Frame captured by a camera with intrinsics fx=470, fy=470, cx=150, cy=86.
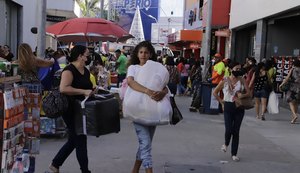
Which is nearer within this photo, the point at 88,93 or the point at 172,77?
the point at 88,93

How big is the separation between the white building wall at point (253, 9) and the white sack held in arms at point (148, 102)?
9.45 m

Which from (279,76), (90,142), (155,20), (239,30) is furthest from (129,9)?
(90,142)

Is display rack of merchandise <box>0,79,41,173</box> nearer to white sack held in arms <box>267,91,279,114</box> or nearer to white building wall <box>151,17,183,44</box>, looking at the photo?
white sack held in arms <box>267,91,279,114</box>

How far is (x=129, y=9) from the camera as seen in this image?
89688mm

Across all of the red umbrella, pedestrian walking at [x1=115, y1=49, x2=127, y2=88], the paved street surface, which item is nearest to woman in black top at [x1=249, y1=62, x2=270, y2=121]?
the paved street surface

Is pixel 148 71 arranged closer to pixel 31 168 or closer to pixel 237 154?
pixel 31 168

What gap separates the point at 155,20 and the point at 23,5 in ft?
216

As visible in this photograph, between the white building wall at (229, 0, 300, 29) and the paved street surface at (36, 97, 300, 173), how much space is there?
17.9 feet

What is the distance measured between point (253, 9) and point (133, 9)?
71352 mm

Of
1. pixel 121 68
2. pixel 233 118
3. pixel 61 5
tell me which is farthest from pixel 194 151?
pixel 61 5

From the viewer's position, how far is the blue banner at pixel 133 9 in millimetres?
86000

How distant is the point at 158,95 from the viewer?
5.32 metres

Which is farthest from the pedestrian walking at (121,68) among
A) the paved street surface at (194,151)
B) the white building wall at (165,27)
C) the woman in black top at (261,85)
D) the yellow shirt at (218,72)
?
the white building wall at (165,27)

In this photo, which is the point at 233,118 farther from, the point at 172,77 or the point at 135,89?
the point at 172,77
